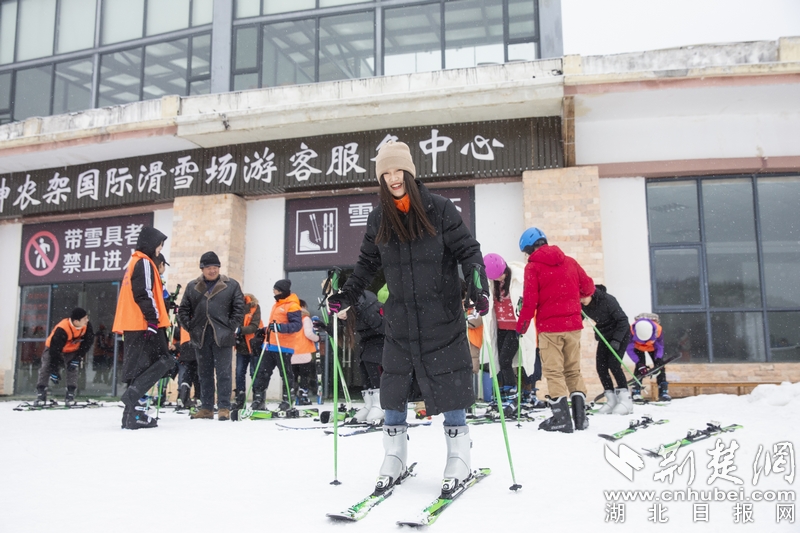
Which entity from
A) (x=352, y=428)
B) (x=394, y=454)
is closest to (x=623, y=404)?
(x=352, y=428)

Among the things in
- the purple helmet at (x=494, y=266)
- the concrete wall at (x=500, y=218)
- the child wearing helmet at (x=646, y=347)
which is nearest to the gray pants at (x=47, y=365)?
the purple helmet at (x=494, y=266)

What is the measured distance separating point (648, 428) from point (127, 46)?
1269 centimetres

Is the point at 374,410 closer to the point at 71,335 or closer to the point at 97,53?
the point at 71,335

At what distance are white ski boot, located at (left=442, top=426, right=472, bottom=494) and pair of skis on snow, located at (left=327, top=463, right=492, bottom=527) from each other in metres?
0.04

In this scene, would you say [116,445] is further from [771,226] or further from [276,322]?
[771,226]

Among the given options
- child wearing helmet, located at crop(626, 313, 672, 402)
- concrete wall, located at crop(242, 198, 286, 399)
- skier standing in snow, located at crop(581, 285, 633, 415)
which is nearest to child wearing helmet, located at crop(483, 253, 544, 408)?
skier standing in snow, located at crop(581, 285, 633, 415)

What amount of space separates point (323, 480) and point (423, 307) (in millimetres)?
1240

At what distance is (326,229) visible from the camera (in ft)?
34.9

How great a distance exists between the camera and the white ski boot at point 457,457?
9.86 ft

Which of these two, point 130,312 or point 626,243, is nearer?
point 130,312

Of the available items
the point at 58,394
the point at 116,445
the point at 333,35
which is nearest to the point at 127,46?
the point at 333,35

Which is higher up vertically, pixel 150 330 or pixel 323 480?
pixel 150 330

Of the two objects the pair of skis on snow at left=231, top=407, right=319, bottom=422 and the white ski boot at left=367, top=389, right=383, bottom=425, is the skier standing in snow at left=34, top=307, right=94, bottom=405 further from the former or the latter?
the white ski boot at left=367, top=389, right=383, bottom=425

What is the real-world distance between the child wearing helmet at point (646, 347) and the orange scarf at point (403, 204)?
18.1 feet
